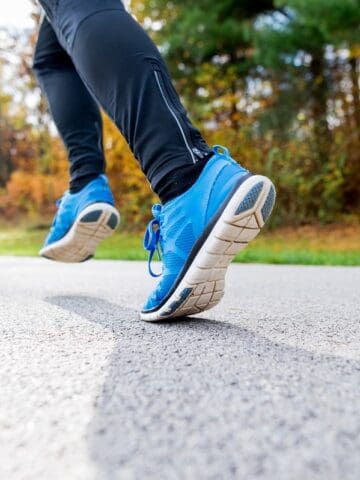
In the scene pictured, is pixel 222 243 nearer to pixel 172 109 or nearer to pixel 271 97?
pixel 172 109

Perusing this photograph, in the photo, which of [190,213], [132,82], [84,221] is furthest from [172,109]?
[84,221]

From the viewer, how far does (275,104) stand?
9492 mm

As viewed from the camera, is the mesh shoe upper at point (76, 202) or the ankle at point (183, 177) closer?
the ankle at point (183, 177)

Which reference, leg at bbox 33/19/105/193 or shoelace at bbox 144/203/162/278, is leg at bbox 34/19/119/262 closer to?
leg at bbox 33/19/105/193

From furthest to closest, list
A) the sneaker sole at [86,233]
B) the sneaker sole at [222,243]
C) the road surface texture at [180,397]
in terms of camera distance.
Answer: the sneaker sole at [86,233] → the sneaker sole at [222,243] → the road surface texture at [180,397]

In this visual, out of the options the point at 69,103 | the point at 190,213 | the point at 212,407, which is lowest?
the point at 69,103

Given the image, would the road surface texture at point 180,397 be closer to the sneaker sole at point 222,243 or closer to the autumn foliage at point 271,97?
the sneaker sole at point 222,243

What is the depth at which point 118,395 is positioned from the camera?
68cm

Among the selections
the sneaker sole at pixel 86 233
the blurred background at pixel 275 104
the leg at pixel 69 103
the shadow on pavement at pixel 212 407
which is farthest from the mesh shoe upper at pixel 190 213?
the blurred background at pixel 275 104

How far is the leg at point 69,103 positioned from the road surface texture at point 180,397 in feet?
→ 2.53

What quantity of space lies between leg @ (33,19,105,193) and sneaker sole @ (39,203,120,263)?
195mm

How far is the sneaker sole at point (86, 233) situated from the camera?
1.77 meters

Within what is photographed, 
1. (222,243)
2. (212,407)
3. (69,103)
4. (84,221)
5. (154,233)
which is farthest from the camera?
(69,103)

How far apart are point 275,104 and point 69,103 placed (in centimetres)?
806
